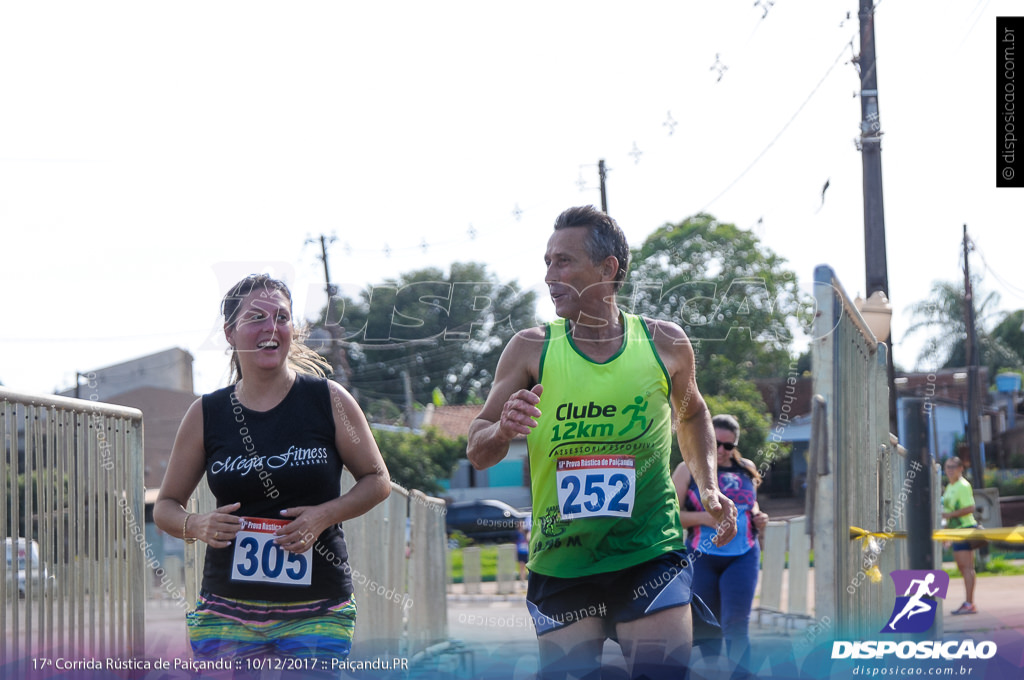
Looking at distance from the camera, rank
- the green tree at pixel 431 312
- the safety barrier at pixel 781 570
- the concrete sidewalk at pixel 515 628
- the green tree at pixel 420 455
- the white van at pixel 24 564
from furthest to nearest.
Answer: the green tree at pixel 420 455 < the safety barrier at pixel 781 570 < the green tree at pixel 431 312 < the concrete sidewalk at pixel 515 628 < the white van at pixel 24 564

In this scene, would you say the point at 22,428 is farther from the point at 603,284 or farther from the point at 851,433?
the point at 851,433

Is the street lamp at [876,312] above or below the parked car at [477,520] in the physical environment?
above

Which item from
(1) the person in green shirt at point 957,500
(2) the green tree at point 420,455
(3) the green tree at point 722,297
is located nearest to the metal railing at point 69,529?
(3) the green tree at point 722,297

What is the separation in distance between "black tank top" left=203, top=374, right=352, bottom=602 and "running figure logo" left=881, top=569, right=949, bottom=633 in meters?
2.78

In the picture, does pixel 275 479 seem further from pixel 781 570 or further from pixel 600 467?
pixel 781 570

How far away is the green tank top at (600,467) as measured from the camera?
321 centimetres

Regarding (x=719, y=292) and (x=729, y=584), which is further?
(x=729, y=584)

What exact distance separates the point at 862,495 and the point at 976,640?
0.95 metres

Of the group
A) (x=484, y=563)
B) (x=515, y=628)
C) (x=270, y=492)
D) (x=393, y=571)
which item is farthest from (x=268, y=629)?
(x=484, y=563)

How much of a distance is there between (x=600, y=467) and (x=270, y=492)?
0.94 metres

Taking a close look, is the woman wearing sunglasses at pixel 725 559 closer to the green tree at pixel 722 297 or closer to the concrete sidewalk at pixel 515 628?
the concrete sidewalk at pixel 515 628

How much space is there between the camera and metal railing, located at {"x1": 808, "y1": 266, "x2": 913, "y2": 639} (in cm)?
383

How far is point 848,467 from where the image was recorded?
427 cm

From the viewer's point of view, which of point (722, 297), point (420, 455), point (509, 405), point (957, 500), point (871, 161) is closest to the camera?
point (509, 405)
